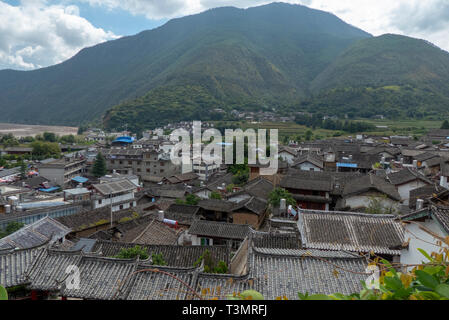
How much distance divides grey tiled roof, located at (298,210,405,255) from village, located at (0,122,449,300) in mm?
43

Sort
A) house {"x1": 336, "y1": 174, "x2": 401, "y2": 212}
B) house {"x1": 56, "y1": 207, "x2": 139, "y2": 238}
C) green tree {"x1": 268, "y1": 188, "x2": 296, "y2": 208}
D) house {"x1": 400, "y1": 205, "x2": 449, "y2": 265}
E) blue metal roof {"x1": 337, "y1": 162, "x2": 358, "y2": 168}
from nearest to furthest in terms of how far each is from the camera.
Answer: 1. house {"x1": 400, "y1": 205, "x2": 449, "y2": 265}
2. house {"x1": 336, "y1": 174, "x2": 401, "y2": 212}
3. house {"x1": 56, "y1": 207, "x2": 139, "y2": 238}
4. green tree {"x1": 268, "y1": 188, "x2": 296, "y2": 208}
5. blue metal roof {"x1": 337, "y1": 162, "x2": 358, "y2": 168}

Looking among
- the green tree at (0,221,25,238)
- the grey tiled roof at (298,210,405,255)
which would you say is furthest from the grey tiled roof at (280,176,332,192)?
the green tree at (0,221,25,238)

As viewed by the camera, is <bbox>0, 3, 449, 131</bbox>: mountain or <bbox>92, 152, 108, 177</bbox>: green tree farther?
<bbox>0, 3, 449, 131</bbox>: mountain

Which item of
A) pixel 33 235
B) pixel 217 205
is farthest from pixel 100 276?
pixel 217 205

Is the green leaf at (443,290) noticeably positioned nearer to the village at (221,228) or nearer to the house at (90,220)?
the village at (221,228)

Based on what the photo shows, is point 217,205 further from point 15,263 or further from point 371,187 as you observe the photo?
point 15,263

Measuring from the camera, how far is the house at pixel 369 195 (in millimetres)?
19625

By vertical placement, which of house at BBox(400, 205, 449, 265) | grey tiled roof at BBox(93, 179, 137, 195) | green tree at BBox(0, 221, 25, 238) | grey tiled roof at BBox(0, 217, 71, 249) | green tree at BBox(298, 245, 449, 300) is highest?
green tree at BBox(298, 245, 449, 300)

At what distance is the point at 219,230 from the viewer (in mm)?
18281

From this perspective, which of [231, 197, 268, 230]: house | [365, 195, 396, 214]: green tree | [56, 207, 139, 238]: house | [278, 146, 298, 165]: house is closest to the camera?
[365, 195, 396, 214]: green tree

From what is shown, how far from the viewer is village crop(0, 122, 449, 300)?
7719mm

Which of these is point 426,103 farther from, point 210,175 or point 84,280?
point 84,280

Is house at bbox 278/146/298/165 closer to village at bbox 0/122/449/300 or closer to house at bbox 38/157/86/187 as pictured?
village at bbox 0/122/449/300
